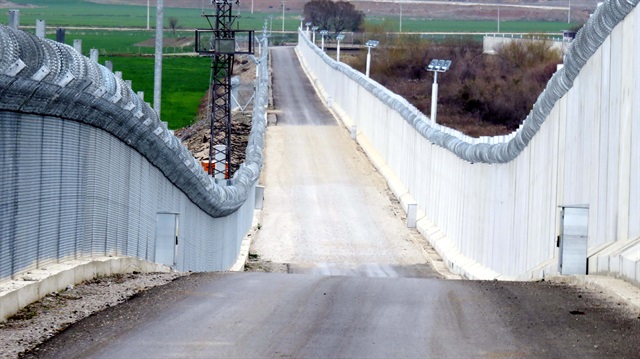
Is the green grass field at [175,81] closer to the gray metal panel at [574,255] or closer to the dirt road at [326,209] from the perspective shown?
the dirt road at [326,209]

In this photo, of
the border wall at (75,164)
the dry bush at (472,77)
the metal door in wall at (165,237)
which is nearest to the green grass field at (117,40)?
the dry bush at (472,77)

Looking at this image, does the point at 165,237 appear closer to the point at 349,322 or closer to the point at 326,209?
the point at 349,322

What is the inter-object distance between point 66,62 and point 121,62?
107108mm

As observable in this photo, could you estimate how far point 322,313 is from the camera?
11984mm

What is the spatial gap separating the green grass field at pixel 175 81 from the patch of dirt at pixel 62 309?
67.9 meters

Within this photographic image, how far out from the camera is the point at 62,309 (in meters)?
11.4

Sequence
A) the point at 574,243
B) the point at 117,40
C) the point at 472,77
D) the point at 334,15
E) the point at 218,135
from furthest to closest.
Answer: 1. the point at 334,15
2. the point at 117,40
3. the point at 472,77
4. the point at 218,135
5. the point at 574,243

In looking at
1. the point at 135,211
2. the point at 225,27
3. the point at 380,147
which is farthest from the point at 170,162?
the point at 380,147

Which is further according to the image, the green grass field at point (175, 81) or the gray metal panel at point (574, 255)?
the green grass field at point (175, 81)

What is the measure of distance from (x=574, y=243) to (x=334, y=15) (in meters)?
170

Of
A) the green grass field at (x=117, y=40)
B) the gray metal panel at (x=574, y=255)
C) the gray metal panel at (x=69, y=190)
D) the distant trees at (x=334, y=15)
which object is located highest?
the distant trees at (x=334, y=15)

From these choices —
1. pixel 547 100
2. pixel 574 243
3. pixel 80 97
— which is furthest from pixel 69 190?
pixel 547 100

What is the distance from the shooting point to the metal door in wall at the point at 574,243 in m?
17.0

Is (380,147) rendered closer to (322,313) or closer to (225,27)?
(225,27)
